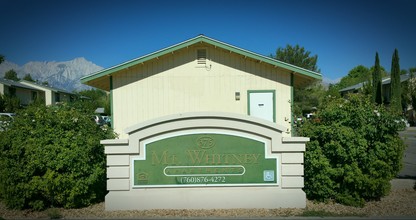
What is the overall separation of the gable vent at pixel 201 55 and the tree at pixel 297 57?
32686 mm

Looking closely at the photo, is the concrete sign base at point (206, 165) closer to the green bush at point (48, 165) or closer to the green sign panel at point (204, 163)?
the green sign panel at point (204, 163)

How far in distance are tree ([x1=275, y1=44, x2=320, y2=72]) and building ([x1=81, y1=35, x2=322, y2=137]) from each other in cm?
3236

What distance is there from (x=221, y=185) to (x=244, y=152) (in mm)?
743

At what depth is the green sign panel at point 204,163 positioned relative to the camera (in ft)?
21.8

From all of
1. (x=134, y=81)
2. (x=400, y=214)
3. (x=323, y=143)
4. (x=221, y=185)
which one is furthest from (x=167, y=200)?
(x=134, y=81)

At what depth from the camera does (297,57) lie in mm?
44688

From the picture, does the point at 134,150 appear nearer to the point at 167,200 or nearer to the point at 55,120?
the point at 167,200

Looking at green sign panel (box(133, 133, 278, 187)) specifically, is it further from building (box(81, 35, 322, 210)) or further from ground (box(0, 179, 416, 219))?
ground (box(0, 179, 416, 219))

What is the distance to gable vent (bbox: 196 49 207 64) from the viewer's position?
12703mm

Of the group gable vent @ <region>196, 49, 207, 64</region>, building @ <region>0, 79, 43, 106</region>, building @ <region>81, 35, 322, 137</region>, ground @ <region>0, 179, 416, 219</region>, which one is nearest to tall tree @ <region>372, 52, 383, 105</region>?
building @ <region>81, 35, 322, 137</region>

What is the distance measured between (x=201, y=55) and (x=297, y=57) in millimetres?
34224

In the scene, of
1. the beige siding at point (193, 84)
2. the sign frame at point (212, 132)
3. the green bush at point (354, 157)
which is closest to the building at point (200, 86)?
the beige siding at point (193, 84)

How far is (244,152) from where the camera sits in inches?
264

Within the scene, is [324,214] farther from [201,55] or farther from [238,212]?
[201,55]
